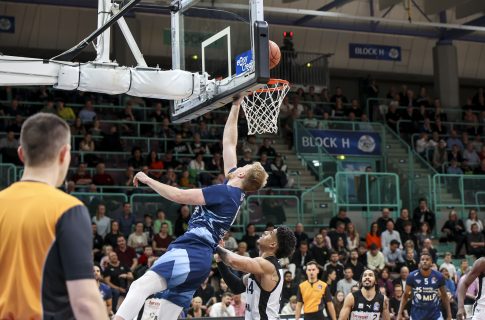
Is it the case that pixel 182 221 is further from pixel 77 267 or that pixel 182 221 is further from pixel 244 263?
pixel 77 267

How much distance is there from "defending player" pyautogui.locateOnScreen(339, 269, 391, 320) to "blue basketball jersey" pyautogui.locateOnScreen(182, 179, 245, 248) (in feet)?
19.4

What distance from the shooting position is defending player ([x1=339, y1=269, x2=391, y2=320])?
563 inches

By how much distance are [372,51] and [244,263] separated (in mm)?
26292

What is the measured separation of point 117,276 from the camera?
18.1m

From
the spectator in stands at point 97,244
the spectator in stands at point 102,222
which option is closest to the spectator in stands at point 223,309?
the spectator in stands at point 97,244

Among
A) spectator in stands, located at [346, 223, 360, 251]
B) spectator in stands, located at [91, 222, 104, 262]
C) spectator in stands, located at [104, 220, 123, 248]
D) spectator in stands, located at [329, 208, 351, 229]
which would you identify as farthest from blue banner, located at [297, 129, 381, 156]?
spectator in stands, located at [91, 222, 104, 262]

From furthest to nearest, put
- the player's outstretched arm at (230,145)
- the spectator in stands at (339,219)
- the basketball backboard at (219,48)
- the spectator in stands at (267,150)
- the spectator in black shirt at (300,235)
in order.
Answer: the spectator in stands at (267,150) → the spectator in stands at (339,219) → the spectator in black shirt at (300,235) → the basketball backboard at (219,48) → the player's outstretched arm at (230,145)

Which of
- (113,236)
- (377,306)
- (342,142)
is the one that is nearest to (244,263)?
(377,306)

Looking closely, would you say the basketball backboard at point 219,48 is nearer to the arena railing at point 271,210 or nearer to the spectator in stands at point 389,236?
the arena railing at point 271,210

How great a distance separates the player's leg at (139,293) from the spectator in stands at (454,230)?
56.5 feet

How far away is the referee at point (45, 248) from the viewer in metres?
4.45

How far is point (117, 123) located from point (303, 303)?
1098 cm

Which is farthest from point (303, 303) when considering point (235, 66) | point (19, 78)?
point (19, 78)

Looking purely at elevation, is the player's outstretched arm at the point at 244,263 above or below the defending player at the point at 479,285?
above
